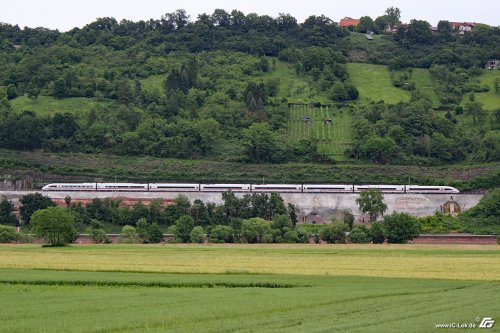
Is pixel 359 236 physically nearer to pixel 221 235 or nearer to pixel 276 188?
pixel 221 235

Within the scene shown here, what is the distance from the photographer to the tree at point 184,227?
75169 mm

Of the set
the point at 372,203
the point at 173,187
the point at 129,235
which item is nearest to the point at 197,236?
the point at 129,235

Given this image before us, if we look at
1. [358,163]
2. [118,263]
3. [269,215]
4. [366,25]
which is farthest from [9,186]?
[366,25]

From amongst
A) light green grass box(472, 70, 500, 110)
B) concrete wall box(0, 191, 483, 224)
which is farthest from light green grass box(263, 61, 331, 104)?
concrete wall box(0, 191, 483, 224)

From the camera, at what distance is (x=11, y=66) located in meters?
136

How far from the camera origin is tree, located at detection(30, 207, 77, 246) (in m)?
67.2

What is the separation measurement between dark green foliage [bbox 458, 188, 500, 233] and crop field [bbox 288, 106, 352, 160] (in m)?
24.1

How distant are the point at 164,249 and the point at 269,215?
82.9 feet

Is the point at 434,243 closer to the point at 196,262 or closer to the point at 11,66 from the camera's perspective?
the point at 196,262

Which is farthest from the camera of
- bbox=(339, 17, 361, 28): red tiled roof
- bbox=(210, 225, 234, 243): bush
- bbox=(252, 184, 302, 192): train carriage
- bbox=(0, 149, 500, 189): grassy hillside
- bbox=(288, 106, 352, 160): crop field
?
bbox=(339, 17, 361, 28): red tiled roof

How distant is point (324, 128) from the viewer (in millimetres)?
115438

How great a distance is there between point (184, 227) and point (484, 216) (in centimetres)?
2362

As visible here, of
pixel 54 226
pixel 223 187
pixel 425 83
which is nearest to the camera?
pixel 54 226

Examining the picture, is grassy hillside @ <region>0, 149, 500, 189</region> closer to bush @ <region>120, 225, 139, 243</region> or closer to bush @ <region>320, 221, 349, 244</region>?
bush @ <region>120, 225, 139, 243</region>
